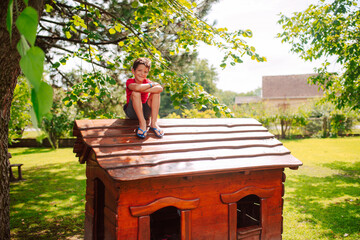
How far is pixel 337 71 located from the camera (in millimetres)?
9039

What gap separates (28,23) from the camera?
89 centimetres

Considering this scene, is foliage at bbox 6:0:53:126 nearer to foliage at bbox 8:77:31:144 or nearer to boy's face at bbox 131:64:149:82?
boy's face at bbox 131:64:149:82

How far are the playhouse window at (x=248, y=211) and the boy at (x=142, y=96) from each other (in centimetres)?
231

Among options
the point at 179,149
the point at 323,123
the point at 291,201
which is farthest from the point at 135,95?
the point at 323,123

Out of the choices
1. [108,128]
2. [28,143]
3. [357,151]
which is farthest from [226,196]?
[28,143]

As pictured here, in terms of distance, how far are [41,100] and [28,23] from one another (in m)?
0.26

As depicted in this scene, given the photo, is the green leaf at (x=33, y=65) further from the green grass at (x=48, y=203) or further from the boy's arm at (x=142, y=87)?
the green grass at (x=48, y=203)

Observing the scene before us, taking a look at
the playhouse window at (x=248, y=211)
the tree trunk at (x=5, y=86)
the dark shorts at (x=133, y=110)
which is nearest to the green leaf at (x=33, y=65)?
the tree trunk at (x=5, y=86)

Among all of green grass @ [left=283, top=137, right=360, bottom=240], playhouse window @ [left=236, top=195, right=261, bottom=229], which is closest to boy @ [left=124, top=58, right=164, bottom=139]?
playhouse window @ [left=236, top=195, right=261, bottom=229]

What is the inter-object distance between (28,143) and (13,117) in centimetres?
1021

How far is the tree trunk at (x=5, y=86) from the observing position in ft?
11.1

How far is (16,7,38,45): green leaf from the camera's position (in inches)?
34.4

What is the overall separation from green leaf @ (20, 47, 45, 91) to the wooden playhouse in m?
2.01

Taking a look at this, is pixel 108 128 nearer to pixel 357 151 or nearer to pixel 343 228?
pixel 343 228
